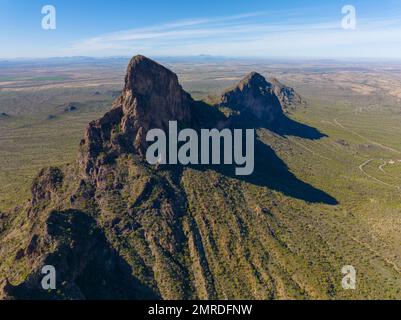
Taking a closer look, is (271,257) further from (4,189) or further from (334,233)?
(4,189)

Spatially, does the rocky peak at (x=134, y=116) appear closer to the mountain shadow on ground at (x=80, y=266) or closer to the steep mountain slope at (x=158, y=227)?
the steep mountain slope at (x=158, y=227)

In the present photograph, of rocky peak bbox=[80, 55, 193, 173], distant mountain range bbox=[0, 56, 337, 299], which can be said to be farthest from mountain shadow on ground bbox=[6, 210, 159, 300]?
rocky peak bbox=[80, 55, 193, 173]

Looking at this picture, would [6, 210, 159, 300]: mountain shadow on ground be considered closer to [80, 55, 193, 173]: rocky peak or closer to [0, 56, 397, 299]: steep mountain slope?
[0, 56, 397, 299]: steep mountain slope

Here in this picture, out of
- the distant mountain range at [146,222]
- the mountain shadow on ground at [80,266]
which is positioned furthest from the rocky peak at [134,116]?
the mountain shadow on ground at [80,266]

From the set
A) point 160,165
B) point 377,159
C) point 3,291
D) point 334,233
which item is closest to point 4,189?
point 160,165

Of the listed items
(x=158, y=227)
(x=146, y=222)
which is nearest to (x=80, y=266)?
(x=146, y=222)

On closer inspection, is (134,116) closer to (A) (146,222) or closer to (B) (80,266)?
(A) (146,222)
